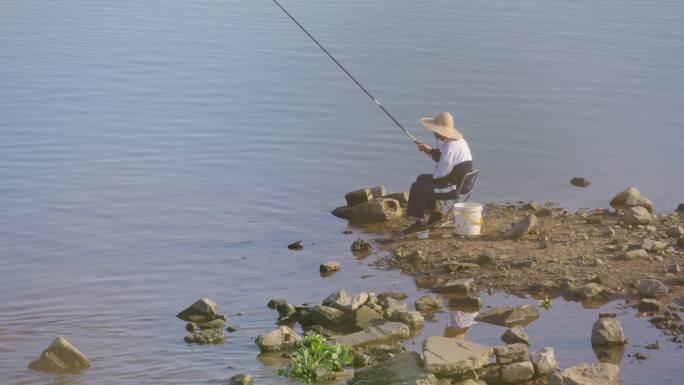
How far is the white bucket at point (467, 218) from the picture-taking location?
13414 mm

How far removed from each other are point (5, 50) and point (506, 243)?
692 inches

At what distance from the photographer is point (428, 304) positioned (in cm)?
1154

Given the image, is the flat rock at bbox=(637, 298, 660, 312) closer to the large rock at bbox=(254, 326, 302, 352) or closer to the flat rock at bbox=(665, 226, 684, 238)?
the flat rock at bbox=(665, 226, 684, 238)

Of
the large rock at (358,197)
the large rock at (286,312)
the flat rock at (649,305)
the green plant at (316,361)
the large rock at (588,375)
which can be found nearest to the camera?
the large rock at (588,375)

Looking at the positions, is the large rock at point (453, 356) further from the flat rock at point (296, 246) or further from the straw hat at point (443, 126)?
the straw hat at point (443, 126)

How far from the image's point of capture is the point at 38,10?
116 ft

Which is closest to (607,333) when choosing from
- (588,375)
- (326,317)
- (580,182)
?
(588,375)

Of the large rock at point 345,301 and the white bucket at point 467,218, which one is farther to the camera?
the white bucket at point 467,218

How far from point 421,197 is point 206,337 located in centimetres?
391

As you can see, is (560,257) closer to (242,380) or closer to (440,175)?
(440,175)

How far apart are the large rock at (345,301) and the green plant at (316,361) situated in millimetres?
1170

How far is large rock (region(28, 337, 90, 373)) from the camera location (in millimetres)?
10156

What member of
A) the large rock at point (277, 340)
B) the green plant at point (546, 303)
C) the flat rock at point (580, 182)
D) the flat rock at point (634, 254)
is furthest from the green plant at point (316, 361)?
the flat rock at point (580, 182)

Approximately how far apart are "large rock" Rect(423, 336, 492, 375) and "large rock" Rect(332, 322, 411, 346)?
2.32 ft
